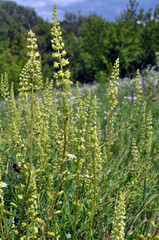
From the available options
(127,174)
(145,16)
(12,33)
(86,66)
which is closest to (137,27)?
(145,16)

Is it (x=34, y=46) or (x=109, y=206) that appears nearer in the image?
(x=34, y=46)

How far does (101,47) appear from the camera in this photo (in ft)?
116

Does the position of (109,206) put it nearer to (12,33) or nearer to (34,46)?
(34,46)

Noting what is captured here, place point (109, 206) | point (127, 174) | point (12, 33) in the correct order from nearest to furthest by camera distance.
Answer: point (109, 206) → point (127, 174) → point (12, 33)

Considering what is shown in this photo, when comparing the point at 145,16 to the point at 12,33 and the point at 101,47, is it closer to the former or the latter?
the point at 101,47

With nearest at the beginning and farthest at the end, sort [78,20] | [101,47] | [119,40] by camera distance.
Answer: [119,40] → [101,47] → [78,20]

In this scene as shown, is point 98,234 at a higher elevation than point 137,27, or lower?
lower

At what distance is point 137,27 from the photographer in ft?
121

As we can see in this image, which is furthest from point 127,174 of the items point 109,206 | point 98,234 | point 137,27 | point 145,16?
point 145,16

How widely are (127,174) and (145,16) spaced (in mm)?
42020

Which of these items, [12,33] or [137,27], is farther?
[137,27]

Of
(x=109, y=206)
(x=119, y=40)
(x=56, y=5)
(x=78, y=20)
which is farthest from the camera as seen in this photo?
(x=78, y=20)

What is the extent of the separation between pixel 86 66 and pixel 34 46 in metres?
35.5

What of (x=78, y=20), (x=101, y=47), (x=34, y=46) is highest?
(x=78, y=20)
